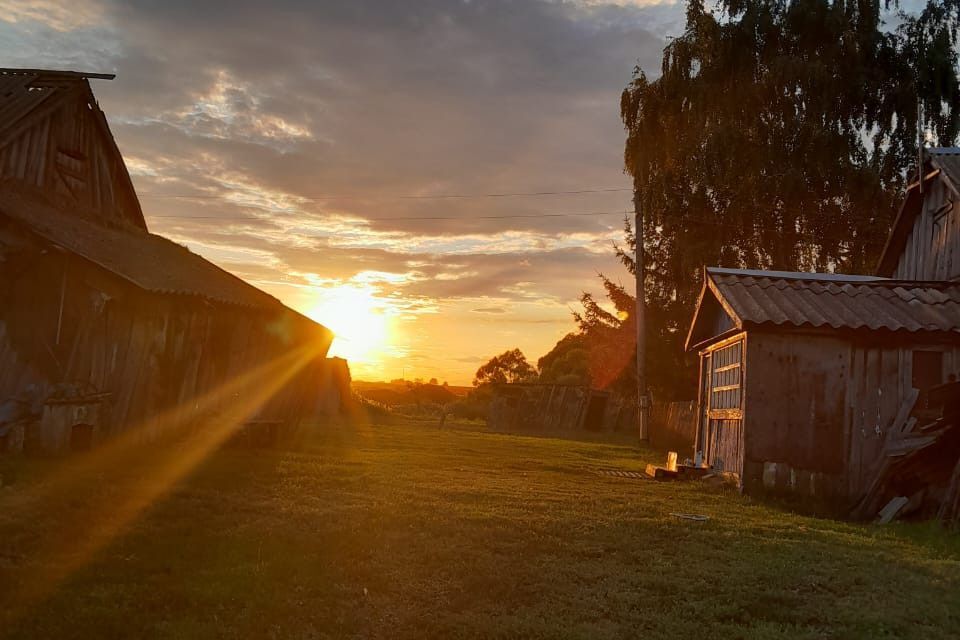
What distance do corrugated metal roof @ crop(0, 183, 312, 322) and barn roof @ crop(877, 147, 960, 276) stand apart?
55.5 ft

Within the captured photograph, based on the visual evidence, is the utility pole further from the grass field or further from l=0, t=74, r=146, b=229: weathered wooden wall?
l=0, t=74, r=146, b=229: weathered wooden wall

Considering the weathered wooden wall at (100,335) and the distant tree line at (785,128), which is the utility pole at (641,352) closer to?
the distant tree line at (785,128)

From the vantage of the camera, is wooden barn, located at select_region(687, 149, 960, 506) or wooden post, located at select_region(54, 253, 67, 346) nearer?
wooden barn, located at select_region(687, 149, 960, 506)

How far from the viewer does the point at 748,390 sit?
47.4 ft

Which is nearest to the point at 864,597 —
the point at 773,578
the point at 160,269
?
the point at 773,578

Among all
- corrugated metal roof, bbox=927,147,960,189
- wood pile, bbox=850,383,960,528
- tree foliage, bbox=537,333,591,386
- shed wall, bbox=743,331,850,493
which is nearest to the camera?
wood pile, bbox=850,383,960,528

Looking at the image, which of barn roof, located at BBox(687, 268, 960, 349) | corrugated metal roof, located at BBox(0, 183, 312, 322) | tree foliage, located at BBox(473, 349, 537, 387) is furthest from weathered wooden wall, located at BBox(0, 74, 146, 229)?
tree foliage, located at BBox(473, 349, 537, 387)

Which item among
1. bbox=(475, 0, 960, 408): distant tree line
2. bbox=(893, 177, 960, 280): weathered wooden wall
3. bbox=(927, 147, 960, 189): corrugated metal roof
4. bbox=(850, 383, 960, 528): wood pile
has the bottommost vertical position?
bbox=(850, 383, 960, 528): wood pile

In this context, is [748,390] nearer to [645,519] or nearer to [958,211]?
[645,519]

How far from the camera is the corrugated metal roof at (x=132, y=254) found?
14781mm

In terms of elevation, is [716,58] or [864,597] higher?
[716,58]

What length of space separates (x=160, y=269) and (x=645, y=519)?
1224cm

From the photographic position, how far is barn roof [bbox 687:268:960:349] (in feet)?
46.0

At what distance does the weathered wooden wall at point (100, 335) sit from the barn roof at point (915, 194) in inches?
679
